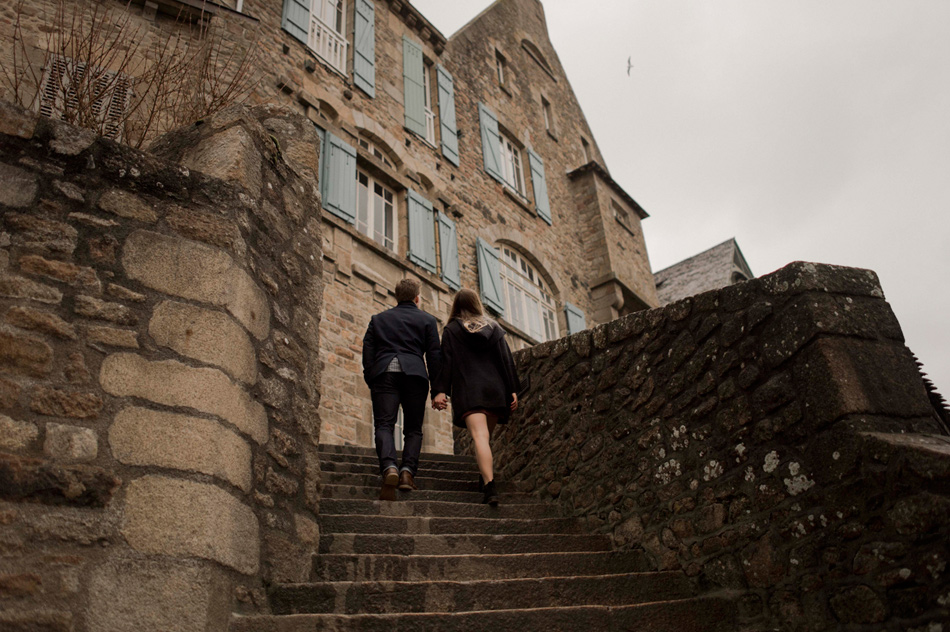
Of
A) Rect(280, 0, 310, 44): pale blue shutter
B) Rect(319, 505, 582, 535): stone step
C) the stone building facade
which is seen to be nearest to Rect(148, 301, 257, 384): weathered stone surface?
Rect(319, 505, 582, 535): stone step

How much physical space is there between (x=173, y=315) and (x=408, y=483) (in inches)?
75.4

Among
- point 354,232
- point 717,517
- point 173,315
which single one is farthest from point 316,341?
point 354,232

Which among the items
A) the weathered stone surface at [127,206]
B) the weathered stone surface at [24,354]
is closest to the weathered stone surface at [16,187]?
the weathered stone surface at [127,206]

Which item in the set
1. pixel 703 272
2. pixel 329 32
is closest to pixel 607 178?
pixel 703 272

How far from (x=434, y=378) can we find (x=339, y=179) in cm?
515

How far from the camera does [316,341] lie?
3.44m

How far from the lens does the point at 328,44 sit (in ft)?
33.9

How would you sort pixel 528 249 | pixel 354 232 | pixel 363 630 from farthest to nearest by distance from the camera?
pixel 528 249 → pixel 354 232 → pixel 363 630

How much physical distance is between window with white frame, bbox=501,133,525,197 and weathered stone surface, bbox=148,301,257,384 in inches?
423

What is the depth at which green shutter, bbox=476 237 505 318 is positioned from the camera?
35.3 ft

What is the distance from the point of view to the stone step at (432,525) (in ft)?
11.3

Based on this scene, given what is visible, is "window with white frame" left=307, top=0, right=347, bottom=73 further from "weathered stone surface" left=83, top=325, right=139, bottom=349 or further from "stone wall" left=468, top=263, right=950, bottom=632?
"weathered stone surface" left=83, top=325, right=139, bottom=349

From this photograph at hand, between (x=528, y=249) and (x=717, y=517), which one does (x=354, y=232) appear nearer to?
(x=528, y=249)

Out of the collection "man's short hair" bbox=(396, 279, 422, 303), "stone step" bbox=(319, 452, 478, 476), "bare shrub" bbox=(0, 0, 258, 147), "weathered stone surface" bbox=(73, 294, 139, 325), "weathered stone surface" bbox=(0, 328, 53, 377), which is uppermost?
"bare shrub" bbox=(0, 0, 258, 147)
